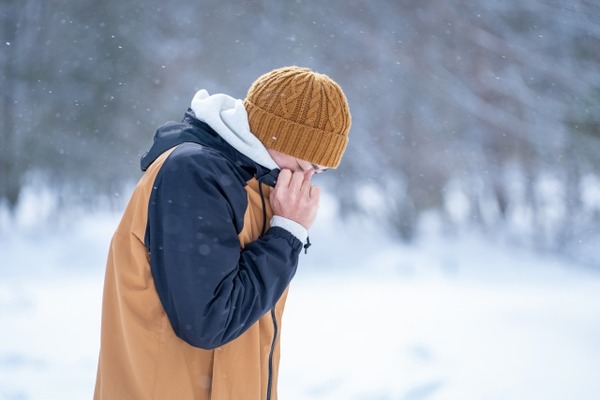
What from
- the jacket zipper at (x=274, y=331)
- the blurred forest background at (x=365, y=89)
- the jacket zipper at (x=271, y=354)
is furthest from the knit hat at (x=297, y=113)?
the blurred forest background at (x=365, y=89)

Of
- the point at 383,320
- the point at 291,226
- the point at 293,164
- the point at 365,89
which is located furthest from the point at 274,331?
the point at 365,89

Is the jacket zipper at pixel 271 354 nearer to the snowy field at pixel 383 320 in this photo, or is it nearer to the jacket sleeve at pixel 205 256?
the jacket sleeve at pixel 205 256

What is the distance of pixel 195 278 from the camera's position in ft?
3.81

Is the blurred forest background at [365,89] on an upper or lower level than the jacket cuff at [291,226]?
upper

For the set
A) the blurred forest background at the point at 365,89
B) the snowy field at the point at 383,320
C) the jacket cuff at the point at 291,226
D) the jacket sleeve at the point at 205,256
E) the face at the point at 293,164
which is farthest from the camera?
the blurred forest background at the point at 365,89

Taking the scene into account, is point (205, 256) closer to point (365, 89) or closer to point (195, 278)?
point (195, 278)

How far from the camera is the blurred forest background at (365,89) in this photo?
8250mm

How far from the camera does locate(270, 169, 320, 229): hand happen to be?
1.33 m

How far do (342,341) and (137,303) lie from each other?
11.7 feet

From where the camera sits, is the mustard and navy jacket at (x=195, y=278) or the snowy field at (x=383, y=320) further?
the snowy field at (x=383, y=320)

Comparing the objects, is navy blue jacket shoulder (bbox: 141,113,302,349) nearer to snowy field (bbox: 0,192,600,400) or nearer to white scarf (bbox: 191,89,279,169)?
white scarf (bbox: 191,89,279,169)

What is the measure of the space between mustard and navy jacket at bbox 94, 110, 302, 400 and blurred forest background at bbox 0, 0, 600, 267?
707 centimetres

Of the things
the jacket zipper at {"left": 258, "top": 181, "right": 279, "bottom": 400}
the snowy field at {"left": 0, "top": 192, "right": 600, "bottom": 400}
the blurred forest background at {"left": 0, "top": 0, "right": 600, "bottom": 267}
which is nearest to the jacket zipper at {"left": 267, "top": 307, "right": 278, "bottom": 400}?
the jacket zipper at {"left": 258, "top": 181, "right": 279, "bottom": 400}

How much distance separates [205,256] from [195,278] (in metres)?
0.04
